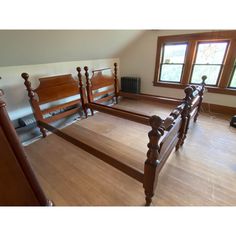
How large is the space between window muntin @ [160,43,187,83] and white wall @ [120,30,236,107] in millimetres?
273

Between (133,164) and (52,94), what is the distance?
196 centimetres

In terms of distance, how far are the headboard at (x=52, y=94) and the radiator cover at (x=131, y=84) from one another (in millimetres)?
1885

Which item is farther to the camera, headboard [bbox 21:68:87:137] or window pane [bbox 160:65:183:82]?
window pane [bbox 160:65:183:82]

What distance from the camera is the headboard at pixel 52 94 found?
93.8 inches

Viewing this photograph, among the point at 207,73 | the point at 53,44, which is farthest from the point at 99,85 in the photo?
the point at 207,73

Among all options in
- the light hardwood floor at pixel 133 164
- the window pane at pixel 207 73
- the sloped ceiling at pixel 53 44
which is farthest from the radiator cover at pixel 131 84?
the light hardwood floor at pixel 133 164

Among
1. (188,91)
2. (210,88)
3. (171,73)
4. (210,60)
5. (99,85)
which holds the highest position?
(210,60)

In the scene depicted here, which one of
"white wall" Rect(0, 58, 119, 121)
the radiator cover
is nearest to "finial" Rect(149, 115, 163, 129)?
"white wall" Rect(0, 58, 119, 121)

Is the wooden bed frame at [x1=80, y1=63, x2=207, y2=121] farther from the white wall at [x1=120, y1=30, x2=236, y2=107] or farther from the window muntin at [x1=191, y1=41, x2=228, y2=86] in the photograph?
the window muntin at [x1=191, y1=41, x2=228, y2=86]

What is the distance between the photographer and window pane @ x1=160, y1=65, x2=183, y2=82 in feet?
12.7

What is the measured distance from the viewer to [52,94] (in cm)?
265

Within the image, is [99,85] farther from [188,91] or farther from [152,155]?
[152,155]

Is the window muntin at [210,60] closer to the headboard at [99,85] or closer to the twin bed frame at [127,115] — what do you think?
the twin bed frame at [127,115]

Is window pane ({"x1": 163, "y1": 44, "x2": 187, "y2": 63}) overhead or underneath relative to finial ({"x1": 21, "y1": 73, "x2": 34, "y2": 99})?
overhead
